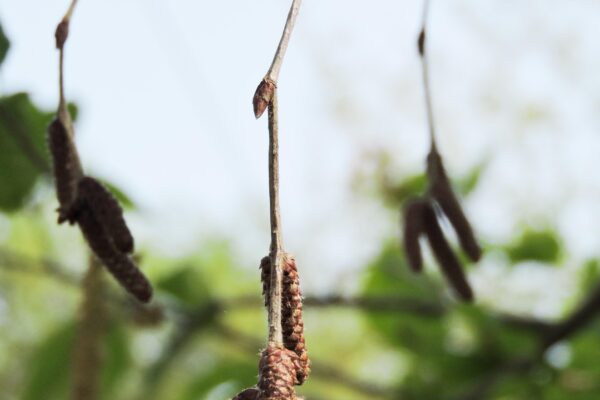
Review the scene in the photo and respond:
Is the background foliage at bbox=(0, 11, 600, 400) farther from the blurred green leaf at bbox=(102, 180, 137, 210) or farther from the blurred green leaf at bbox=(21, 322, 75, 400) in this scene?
the blurred green leaf at bbox=(102, 180, 137, 210)

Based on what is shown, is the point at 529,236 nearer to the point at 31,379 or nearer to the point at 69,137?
the point at 31,379

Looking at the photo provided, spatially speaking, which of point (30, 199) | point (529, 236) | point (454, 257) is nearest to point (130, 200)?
point (30, 199)

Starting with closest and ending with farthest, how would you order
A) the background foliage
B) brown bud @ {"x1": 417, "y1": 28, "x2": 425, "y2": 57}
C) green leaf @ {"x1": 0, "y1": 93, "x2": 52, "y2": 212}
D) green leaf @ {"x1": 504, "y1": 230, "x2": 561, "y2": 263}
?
brown bud @ {"x1": 417, "y1": 28, "x2": 425, "y2": 57}
green leaf @ {"x1": 0, "y1": 93, "x2": 52, "y2": 212}
the background foliage
green leaf @ {"x1": 504, "y1": 230, "x2": 561, "y2": 263}

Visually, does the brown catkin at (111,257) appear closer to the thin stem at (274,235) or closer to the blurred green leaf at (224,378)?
the thin stem at (274,235)

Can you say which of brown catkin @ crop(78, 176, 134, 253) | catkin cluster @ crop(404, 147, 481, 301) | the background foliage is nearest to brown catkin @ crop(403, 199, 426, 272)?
catkin cluster @ crop(404, 147, 481, 301)

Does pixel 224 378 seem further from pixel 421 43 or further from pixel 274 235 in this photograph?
pixel 274 235

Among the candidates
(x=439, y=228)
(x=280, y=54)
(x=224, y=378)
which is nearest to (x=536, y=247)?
(x=224, y=378)

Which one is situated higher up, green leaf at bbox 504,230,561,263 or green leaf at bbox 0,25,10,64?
green leaf at bbox 504,230,561,263

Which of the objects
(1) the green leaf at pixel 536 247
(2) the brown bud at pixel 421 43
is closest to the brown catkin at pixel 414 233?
(2) the brown bud at pixel 421 43
